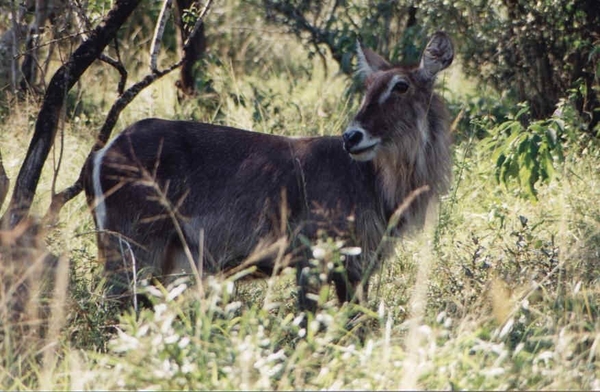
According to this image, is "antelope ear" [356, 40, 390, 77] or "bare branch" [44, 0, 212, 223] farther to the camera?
"bare branch" [44, 0, 212, 223]

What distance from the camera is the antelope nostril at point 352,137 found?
4195 millimetres

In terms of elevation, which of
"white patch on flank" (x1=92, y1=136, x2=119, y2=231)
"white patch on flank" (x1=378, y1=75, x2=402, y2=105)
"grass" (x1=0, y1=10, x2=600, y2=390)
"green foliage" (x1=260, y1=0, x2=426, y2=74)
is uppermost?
"green foliage" (x1=260, y1=0, x2=426, y2=74)

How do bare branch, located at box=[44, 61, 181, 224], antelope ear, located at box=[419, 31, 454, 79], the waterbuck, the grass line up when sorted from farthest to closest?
bare branch, located at box=[44, 61, 181, 224] < antelope ear, located at box=[419, 31, 454, 79] < the waterbuck < the grass

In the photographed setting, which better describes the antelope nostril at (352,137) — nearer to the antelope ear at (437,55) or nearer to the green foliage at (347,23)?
the antelope ear at (437,55)

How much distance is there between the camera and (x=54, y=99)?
465cm

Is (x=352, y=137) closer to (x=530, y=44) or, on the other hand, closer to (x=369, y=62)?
(x=369, y=62)

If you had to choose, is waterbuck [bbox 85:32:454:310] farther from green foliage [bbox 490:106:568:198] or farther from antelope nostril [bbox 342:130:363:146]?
green foliage [bbox 490:106:568:198]

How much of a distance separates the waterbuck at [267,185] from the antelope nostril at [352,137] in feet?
0.14

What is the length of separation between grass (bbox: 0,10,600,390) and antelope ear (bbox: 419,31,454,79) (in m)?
0.59

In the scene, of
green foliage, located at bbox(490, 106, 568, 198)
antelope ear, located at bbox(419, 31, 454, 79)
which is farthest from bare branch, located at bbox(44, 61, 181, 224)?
green foliage, located at bbox(490, 106, 568, 198)

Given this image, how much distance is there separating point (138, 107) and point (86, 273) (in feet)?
9.78

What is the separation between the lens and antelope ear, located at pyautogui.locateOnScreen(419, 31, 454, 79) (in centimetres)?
445

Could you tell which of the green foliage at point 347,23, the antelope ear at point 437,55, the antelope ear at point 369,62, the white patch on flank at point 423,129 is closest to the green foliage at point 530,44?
the green foliage at point 347,23

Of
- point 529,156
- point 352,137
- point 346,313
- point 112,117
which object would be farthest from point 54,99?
point 529,156
